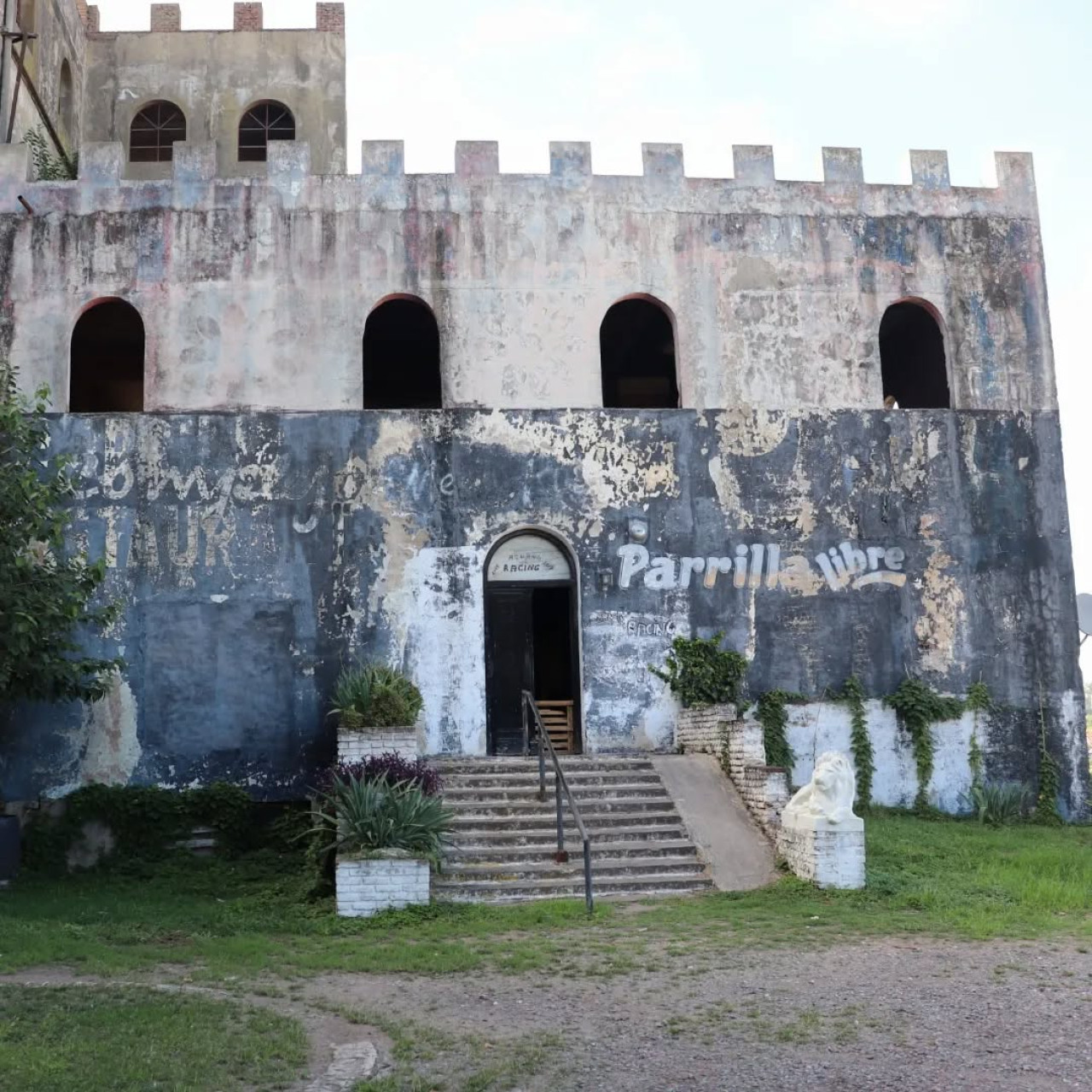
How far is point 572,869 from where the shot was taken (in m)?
13.5

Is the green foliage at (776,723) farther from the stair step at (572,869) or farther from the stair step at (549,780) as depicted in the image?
the stair step at (572,869)

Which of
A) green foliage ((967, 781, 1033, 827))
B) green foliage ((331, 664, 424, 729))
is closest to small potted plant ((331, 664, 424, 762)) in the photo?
green foliage ((331, 664, 424, 729))

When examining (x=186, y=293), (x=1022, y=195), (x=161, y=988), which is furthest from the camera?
(x=1022, y=195)

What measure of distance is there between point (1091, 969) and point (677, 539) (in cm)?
905

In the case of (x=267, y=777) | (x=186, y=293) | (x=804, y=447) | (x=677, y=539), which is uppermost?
(x=186, y=293)

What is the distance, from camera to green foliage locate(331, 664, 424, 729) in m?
15.0

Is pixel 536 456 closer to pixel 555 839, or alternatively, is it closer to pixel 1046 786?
pixel 555 839

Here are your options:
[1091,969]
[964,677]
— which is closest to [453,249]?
[964,677]

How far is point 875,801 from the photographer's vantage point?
17.5m

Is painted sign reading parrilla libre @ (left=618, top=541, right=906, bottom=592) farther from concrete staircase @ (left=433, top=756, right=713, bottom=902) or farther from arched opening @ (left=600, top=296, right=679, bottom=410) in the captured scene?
arched opening @ (left=600, top=296, right=679, bottom=410)

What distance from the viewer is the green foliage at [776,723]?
1727cm

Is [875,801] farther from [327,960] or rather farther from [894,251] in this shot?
[327,960]

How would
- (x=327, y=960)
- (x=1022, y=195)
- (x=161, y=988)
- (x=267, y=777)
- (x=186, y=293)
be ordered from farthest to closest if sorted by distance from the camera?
(x=1022, y=195)
(x=186, y=293)
(x=267, y=777)
(x=327, y=960)
(x=161, y=988)

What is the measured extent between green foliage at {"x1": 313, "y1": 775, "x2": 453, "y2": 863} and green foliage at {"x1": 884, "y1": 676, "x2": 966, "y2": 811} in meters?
7.20
